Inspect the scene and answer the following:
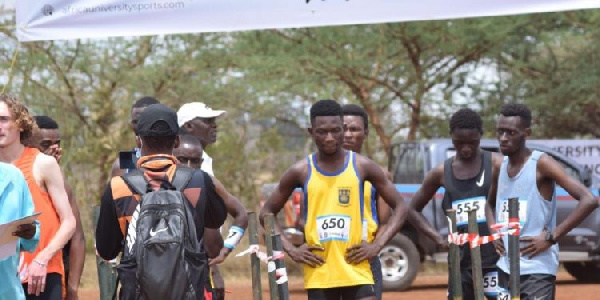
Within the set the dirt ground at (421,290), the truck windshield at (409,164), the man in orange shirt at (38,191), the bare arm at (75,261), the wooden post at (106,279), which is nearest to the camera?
the man in orange shirt at (38,191)

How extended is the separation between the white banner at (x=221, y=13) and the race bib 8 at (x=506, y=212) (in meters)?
1.29

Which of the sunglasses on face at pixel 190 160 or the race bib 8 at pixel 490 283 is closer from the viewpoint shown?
the sunglasses on face at pixel 190 160

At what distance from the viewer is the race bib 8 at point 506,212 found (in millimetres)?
8266

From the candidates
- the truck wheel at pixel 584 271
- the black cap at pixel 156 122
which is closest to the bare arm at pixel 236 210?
the black cap at pixel 156 122

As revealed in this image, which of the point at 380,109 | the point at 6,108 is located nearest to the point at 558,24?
the point at 380,109

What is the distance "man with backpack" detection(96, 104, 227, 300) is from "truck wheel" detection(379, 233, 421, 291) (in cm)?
1117

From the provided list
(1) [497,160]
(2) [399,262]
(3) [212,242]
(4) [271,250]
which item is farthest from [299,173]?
(2) [399,262]

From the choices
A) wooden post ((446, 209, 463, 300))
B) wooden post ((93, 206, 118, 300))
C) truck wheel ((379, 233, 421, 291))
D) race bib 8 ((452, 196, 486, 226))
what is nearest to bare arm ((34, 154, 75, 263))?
wooden post ((93, 206, 118, 300))

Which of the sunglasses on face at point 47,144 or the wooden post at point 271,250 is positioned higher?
the sunglasses on face at point 47,144

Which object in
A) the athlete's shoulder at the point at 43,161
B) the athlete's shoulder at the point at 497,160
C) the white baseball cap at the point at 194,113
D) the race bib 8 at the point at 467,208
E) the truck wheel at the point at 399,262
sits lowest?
the truck wheel at the point at 399,262

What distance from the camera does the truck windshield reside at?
57.7ft

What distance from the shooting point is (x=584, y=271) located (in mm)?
19047

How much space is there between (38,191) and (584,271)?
540 inches

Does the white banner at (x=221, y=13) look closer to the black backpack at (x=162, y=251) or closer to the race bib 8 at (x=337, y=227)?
the race bib 8 at (x=337, y=227)
